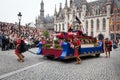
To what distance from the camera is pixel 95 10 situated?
65.5 meters

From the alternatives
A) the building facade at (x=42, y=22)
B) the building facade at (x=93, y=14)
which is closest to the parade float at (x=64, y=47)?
the building facade at (x=93, y=14)

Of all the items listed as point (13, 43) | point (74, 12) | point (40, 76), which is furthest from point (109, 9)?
point (40, 76)

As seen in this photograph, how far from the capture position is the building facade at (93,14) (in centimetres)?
6134

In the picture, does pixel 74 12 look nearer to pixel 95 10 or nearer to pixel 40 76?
pixel 95 10

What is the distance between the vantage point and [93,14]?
65.5 metres

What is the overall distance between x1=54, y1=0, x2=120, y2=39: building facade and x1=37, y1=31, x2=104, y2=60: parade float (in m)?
42.2

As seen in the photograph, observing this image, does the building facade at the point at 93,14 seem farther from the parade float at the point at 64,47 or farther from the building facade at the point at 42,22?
the parade float at the point at 64,47

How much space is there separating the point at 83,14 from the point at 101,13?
24.5 feet

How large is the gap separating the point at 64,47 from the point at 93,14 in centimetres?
5239

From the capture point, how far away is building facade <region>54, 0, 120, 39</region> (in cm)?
6134

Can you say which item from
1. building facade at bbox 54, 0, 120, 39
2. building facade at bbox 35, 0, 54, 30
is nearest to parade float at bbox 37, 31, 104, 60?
building facade at bbox 54, 0, 120, 39

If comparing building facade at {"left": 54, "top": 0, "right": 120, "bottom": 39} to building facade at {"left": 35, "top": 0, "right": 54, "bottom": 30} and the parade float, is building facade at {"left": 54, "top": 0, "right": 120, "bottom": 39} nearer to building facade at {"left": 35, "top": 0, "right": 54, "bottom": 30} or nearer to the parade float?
building facade at {"left": 35, "top": 0, "right": 54, "bottom": 30}

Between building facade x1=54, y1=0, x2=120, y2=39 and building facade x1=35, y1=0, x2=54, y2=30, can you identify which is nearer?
A: building facade x1=54, y1=0, x2=120, y2=39

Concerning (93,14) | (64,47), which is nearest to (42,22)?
(93,14)
